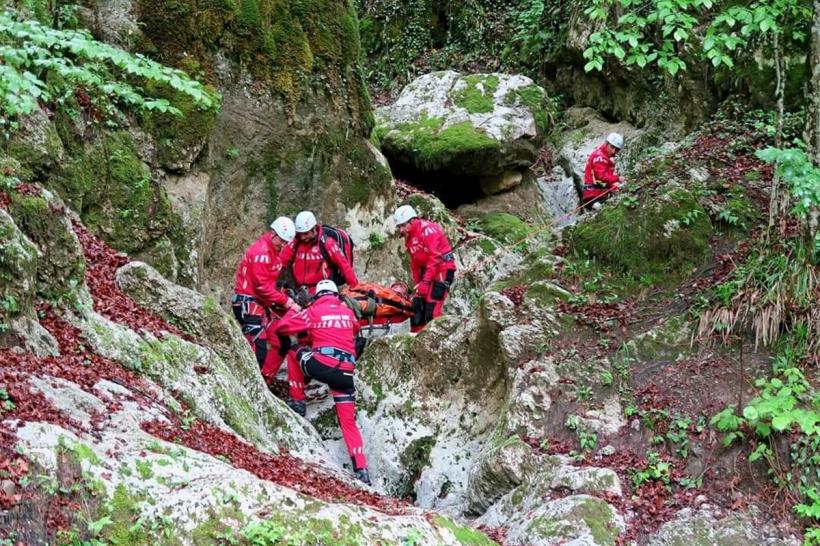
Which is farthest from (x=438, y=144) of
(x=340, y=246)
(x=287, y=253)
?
(x=287, y=253)

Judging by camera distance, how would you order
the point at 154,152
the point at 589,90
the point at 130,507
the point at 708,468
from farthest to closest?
1. the point at 589,90
2. the point at 154,152
3. the point at 708,468
4. the point at 130,507

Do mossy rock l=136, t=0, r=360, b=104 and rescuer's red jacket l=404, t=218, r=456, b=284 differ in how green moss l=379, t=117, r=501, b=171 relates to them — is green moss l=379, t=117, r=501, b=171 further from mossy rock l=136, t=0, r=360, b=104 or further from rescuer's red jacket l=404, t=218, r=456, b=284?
rescuer's red jacket l=404, t=218, r=456, b=284

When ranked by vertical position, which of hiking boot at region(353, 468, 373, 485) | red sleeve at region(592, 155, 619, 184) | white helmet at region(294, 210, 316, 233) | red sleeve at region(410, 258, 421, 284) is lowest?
hiking boot at region(353, 468, 373, 485)

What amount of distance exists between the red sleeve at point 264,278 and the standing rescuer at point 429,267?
2.36m

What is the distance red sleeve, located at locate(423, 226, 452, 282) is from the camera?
1209cm

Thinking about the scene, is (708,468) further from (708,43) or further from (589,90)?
(589,90)

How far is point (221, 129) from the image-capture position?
40.5 feet

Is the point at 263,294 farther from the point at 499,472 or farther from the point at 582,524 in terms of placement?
the point at 582,524

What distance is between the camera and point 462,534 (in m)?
5.73

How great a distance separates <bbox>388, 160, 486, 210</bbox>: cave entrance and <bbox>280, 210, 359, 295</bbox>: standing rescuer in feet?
21.0

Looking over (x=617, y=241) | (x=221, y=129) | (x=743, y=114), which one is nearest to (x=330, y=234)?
(x=221, y=129)

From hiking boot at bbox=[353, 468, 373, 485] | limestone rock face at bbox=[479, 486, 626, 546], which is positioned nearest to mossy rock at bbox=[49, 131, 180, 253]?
hiking boot at bbox=[353, 468, 373, 485]

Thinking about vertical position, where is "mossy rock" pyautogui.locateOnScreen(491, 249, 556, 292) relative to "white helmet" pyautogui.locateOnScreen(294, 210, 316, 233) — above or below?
below

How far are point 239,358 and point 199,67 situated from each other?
521cm
